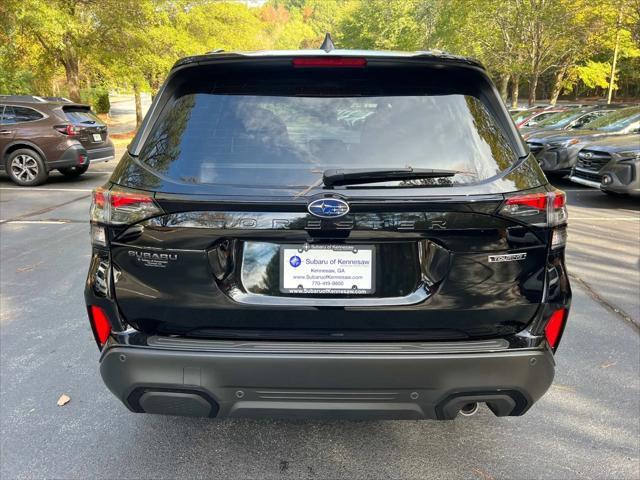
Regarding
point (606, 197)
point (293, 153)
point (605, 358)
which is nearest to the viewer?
point (293, 153)

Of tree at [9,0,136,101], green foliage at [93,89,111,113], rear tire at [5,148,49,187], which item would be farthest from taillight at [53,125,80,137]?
green foliage at [93,89,111,113]

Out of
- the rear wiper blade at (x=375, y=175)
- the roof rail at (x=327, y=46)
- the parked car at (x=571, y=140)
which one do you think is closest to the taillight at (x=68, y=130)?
the parked car at (x=571, y=140)

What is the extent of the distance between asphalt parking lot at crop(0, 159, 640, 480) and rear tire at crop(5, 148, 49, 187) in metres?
8.17

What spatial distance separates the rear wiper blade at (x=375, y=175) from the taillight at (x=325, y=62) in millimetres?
507

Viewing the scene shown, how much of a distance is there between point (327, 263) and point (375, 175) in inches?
15.3

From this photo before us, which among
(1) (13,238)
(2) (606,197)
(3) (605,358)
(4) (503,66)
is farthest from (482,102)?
(4) (503,66)

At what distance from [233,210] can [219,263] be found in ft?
0.72

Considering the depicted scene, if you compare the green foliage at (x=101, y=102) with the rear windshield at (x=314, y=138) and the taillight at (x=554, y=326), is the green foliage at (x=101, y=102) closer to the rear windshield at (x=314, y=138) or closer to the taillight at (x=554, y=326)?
the rear windshield at (x=314, y=138)

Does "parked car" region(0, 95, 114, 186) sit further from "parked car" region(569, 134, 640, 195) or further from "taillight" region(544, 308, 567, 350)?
"taillight" region(544, 308, 567, 350)

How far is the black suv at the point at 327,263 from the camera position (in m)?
2.00

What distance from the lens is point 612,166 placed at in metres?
8.90

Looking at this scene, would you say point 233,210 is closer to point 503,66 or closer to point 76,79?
point 76,79

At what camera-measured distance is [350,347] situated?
207 cm

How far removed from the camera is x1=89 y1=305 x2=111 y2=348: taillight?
→ 2186 mm
